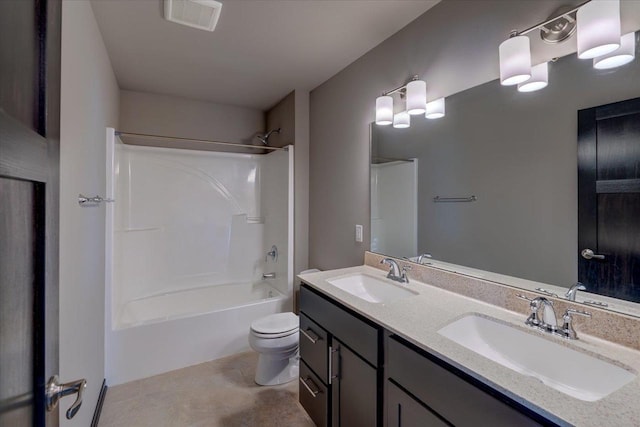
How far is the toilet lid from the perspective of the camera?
2.10 metres

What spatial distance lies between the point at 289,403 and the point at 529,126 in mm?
2057

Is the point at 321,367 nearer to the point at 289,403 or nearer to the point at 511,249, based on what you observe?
the point at 289,403

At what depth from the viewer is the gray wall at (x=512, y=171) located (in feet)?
3.74

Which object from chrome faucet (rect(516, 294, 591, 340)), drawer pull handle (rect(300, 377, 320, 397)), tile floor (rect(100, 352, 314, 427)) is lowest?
tile floor (rect(100, 352, 314, 427))

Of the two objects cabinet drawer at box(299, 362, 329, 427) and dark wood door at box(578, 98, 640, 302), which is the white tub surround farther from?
dark wood door at box(578, 98, 640, 302)

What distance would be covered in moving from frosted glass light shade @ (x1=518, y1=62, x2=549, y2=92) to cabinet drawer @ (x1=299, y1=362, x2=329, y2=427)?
1692 millimetres

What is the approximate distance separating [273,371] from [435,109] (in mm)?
2042

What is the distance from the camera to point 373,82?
6.92 feet

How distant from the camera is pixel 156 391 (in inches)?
82.0

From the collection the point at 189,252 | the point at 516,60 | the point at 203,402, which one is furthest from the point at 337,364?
the point at 189,252

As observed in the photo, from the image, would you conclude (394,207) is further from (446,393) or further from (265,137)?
(265,137)

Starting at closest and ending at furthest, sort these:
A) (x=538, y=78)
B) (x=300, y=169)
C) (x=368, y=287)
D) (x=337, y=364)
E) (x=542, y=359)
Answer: (x=542, y=359), (x=538, y=78), (x=337, y=364), (x=368, y=287), (x=300, y=169)

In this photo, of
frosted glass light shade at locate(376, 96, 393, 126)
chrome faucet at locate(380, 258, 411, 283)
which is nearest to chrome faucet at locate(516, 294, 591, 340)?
chrome faucet at locate(380, 258, 411, 283)

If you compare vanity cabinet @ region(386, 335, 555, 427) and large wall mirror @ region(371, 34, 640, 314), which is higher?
large wall mirror @ region(371, 34, 640, 314)
